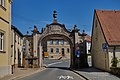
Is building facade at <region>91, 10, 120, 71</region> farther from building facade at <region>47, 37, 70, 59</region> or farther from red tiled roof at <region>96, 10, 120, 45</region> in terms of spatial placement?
building facade at <region>47, 37, 70, 59</region>

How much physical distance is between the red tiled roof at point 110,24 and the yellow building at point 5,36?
35.7ft

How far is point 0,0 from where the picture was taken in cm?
2075

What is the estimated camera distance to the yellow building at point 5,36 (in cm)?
2098

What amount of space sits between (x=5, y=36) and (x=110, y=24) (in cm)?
1429

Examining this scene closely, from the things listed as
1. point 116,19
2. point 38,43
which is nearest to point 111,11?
point 116,19

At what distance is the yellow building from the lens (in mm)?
20977

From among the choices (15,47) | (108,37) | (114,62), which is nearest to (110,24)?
(108,37)

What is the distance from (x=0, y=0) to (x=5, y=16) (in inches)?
69.8

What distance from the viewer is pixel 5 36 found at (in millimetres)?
22062

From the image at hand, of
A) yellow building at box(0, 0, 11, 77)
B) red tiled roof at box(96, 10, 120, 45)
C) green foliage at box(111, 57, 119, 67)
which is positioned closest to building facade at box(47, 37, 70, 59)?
red tiled roof at box(96, 10, 120, 45)

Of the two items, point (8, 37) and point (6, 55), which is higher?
point (8, 37)

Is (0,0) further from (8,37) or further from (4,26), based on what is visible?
(8,37)

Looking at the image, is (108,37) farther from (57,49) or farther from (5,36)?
(57,49)

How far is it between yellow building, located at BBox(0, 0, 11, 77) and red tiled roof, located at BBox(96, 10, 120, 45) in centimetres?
1087
